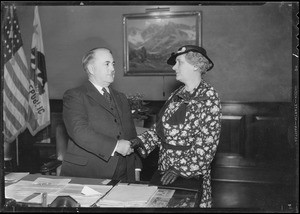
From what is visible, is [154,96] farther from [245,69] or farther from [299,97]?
[299,97]

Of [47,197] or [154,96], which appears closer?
[47,197]

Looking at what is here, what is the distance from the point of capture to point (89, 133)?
2816 millimetres

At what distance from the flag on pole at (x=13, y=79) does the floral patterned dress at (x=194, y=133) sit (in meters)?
1.16

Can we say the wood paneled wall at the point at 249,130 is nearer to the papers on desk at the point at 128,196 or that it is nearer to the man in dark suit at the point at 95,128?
the man in dark suit at the point at 95,128

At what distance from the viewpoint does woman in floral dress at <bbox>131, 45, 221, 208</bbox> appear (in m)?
2.50

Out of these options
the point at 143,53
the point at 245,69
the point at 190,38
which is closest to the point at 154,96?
the point at 143,53

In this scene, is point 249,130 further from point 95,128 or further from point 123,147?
point 95,128

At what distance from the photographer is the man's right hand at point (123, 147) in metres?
2.87

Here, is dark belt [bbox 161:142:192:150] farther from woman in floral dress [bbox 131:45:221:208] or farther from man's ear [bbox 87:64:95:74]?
man's ear [bbox 87:64:95:74]

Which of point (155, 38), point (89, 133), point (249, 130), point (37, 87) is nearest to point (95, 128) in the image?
point (89, 133)

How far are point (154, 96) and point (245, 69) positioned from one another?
1.64m

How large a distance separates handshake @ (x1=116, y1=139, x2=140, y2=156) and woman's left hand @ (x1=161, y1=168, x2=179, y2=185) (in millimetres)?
542

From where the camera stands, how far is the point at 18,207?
2.05m

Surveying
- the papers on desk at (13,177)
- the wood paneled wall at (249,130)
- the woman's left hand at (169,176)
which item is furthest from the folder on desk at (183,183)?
the wood paneled wall at (249,130)
